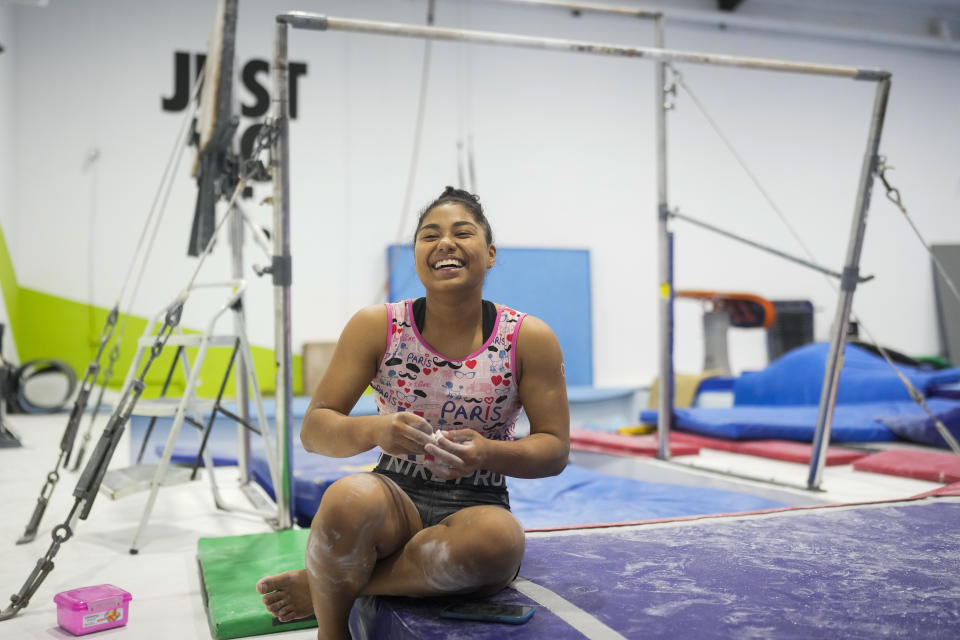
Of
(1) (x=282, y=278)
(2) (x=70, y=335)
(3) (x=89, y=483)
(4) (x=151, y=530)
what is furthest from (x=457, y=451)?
(2) (x=70, y=335)

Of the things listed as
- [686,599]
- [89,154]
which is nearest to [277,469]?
[686,599]

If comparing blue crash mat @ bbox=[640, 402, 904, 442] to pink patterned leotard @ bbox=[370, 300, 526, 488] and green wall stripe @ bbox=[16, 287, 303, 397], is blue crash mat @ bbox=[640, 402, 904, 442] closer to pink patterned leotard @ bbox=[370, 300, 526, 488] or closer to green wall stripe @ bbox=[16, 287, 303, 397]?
pink patterned leotard @ bbox=[370, 300, 526, 488]

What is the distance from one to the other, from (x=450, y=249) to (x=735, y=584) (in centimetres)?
85

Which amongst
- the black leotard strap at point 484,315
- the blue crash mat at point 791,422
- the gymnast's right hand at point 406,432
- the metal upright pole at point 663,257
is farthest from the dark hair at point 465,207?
the blue crash mat at point 791,422

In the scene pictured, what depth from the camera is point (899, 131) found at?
9.10m

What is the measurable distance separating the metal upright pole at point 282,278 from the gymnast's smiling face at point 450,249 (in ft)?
3.20

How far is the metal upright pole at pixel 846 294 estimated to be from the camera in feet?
9.55

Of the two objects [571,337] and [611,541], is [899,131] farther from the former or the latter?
[611,541]

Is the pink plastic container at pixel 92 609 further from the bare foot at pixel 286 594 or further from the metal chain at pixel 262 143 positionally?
the metal chain at pixel 262 143

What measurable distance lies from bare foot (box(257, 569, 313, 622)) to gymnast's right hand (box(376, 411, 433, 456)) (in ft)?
1.43

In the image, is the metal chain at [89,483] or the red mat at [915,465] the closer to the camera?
the metal chain at [89,483]

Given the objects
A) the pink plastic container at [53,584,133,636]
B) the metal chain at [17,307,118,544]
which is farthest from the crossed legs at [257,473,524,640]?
the metal chain at [17,307,118,544]

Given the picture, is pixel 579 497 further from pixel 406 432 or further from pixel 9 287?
pixel 9 287

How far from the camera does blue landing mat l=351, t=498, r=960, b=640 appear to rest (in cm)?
123
